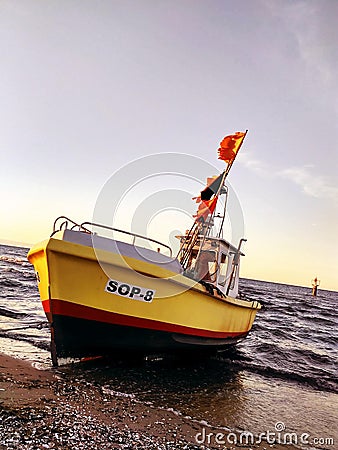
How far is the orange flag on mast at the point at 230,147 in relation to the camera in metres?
10.3

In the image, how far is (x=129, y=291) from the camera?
6.04m

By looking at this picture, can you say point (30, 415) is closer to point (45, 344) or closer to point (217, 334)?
point (45, 344)

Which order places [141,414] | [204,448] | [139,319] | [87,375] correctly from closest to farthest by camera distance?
1. [204,448]
2. [141,414]
3. [87,375]
4. [139,319]

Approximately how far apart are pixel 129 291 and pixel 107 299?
0.40m

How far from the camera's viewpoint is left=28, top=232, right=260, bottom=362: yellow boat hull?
5.81 metres

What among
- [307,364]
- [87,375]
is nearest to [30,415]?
[87,375]

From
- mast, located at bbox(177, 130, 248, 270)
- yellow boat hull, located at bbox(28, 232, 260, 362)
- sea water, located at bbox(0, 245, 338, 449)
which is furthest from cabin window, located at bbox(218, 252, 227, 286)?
yellow boat hull, located at bbox(28, 232, 260, 362)

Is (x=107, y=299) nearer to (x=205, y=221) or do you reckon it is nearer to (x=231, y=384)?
(x=231, y=384)

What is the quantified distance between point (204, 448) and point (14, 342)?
549 centimetres

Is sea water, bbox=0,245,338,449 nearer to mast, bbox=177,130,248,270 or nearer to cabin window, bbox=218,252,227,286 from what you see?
cabin window, bbox=218,252,227,286

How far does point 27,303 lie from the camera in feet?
45.3

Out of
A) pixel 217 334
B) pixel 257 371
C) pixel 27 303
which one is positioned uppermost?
pixel 217 334

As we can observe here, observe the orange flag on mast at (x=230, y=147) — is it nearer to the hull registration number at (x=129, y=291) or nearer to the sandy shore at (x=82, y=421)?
the hull registration number at (x=129, y=291)

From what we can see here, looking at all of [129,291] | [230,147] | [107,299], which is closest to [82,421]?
[107,299]
